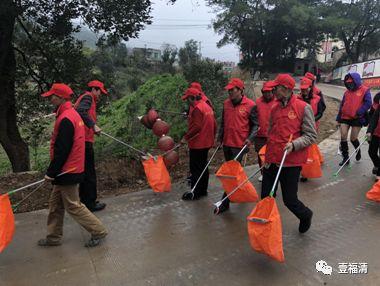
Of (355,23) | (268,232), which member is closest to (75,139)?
(268,232)

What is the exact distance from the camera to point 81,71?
8570 mm

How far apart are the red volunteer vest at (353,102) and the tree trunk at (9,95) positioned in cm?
563

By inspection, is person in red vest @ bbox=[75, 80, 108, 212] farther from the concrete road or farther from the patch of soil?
the patch of soil

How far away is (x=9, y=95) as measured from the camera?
7.84 m

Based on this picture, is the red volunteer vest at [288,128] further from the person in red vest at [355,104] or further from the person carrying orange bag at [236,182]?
the person in red vest at [355,104]

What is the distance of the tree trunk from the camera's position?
7074 millimetres

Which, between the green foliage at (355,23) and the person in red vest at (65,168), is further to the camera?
the green foliage at (355,23)

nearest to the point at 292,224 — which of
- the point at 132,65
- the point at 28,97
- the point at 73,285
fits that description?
the point at 73,285

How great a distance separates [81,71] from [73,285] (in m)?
5.78

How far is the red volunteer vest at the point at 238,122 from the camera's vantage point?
5.26m

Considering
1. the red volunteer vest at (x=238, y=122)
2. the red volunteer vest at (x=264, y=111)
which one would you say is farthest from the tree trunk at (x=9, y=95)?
the red volunteer vest at (x=264, y=111)

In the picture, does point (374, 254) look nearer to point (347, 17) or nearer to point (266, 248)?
point (266, 248)

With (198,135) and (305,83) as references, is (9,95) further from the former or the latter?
(305,83)

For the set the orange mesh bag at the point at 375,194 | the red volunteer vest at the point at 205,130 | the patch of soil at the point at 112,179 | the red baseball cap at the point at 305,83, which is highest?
the red baseball cap at the point at 305,83
